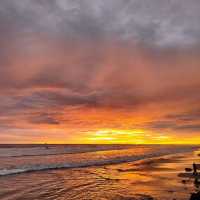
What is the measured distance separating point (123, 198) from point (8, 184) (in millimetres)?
13677

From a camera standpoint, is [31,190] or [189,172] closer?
[31,190]

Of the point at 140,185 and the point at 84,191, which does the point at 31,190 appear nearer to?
the point at 84,191

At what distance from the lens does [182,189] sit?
22078 millimetres

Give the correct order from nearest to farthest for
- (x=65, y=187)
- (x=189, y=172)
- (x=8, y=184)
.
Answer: (x=65, y=187) < (x=8, y=184) < (x=189, y=172)

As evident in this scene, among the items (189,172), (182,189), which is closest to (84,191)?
(182,189)

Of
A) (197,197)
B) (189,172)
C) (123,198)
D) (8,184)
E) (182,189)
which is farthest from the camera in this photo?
(189,172)

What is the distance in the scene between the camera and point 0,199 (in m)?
19.9

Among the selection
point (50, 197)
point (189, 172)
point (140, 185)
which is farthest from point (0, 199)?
point (189, 172)

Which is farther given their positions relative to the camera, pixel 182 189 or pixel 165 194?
pixel 182 189

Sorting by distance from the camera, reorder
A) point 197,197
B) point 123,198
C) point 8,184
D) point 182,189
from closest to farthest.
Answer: point 197,197, point 123,198, point 182,189, point 8,184

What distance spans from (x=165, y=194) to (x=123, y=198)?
3.48 metres

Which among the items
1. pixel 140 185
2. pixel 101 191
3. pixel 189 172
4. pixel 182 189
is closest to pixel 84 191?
pixel 101 191

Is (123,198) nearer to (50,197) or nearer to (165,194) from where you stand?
(165,194)

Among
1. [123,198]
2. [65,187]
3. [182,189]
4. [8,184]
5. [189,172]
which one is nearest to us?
[123,198]
